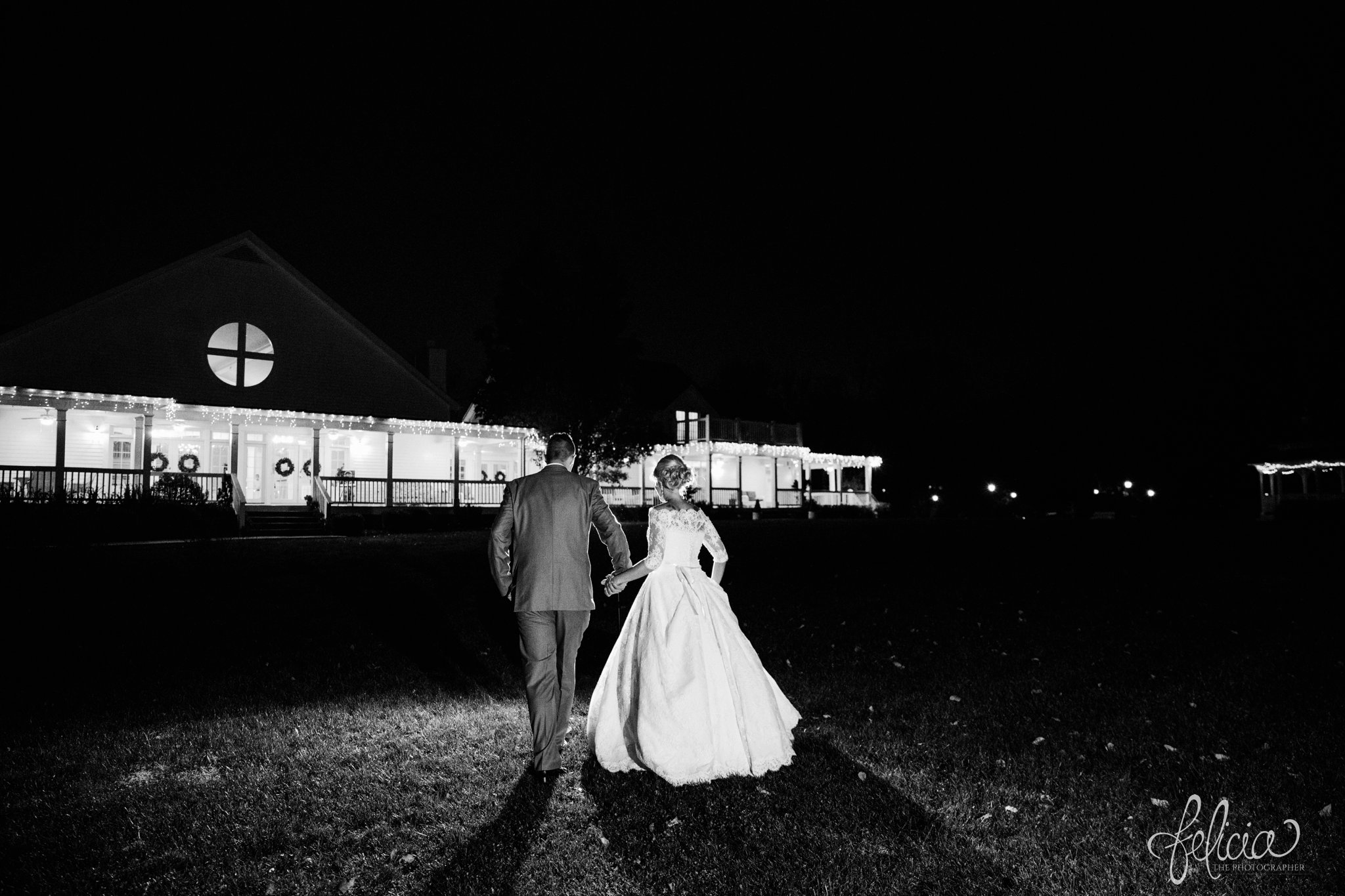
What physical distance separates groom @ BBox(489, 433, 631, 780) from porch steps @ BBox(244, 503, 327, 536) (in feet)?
61.8

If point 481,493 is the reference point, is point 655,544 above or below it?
below

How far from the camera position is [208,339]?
87.8 ft

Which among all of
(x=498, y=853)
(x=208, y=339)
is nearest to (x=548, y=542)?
(x=498, y=853)

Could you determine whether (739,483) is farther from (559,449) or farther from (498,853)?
(498,853)

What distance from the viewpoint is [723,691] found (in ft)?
17.4

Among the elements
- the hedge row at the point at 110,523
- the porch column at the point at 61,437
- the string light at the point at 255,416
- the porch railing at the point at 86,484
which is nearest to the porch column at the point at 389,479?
the string light at the point at 255,416


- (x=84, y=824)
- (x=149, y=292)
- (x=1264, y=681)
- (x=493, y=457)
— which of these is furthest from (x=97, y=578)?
(x=493, y=457)

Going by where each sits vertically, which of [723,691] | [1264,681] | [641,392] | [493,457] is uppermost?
[641,392]

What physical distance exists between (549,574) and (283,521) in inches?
798

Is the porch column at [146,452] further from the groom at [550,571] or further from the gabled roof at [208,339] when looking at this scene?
the groom at [550,571]

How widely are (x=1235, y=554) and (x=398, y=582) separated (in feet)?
58.8

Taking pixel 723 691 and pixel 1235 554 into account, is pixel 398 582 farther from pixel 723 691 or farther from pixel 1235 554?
pixel 1235 554

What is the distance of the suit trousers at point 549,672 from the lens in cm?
530

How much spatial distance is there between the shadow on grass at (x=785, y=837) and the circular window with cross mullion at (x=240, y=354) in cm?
2562
